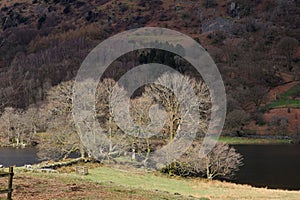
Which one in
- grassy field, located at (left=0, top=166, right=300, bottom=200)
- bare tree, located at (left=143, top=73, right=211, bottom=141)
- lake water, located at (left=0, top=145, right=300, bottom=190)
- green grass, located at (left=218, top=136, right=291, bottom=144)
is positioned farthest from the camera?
green grass, located at (left=218, top=136, right=291, bottom=144)

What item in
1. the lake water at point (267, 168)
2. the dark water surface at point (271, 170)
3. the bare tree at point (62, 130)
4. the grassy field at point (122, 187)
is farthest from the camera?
the bare tree at point (62, 130)

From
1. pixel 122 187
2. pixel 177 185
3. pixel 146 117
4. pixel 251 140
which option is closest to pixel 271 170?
pixel 146 117

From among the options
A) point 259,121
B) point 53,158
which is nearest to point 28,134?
point 53,158

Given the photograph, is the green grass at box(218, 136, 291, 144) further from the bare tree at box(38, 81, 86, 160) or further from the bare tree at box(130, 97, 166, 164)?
the bare tree at box(38, 81, 86, 160)

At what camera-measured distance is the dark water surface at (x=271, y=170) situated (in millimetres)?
47656

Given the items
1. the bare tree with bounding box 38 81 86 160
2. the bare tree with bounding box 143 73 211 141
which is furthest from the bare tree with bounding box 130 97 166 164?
the bare tree with bounding box 38 81 86 160

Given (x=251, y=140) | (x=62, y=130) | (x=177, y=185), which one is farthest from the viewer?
(x=251, y=140)

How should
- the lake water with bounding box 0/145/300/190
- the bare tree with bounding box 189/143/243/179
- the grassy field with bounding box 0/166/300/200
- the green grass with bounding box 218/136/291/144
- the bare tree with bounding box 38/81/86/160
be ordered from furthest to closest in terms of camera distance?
the green grass with bounding box 218/136/291/144 < the bare tree with bounding box 38/81/86/160 < the lake water with bounding box 0/145/300/190 < the bare tree with bounding box 189/143/243/179 < the grassy field with bounding box 0/166/300/200

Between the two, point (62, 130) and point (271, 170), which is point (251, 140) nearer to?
point (271, 170)

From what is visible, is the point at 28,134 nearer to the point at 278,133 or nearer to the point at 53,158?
the point at 53,158

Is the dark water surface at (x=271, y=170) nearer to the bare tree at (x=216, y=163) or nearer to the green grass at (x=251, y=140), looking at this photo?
the bare tree at (x=216, y=163)

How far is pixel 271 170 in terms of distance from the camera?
55125 mm

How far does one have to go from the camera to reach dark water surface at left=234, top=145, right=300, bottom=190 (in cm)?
4766

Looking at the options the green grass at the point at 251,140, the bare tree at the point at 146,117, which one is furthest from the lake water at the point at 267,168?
the green grass at the point at 251,140
